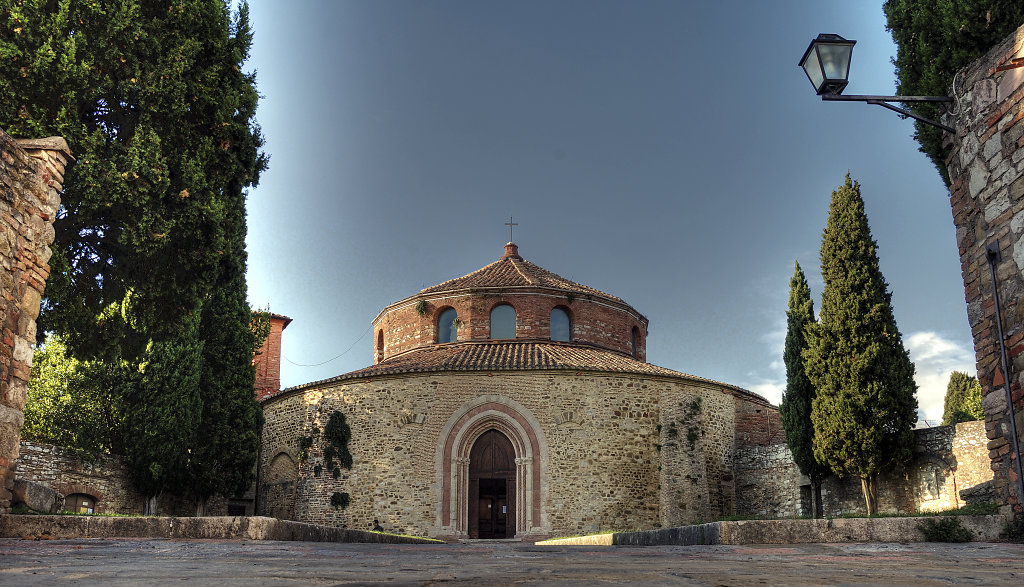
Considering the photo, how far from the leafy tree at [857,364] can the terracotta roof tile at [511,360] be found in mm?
4735

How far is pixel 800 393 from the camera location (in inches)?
820

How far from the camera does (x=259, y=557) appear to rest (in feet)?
15.5

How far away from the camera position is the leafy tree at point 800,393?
20.6 m

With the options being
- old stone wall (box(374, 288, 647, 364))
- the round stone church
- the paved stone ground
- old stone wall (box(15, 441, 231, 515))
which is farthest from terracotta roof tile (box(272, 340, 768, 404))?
the paved stone ground

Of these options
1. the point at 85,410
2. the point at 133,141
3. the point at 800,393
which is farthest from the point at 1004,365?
the point at 85,410

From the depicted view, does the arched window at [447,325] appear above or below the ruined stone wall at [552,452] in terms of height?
above

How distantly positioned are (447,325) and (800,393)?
1189 centimetres

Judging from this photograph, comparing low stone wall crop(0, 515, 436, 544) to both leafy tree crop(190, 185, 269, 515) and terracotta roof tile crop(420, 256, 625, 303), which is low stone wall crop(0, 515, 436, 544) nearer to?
leafy tree crop(190, 185, 269, 515)

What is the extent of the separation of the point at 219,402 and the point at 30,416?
5795 mm

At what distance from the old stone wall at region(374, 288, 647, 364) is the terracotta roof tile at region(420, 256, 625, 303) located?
27 cm

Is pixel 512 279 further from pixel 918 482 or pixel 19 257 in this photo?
pixel 19 257

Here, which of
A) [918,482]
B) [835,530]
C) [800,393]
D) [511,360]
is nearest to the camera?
[835,530]

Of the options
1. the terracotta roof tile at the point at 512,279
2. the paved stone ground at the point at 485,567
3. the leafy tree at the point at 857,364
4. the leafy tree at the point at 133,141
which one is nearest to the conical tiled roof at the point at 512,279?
the terracotta roof tile at the point at 512,279

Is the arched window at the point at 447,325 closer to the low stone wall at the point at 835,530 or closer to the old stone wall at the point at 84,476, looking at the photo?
the old stone wall at the point at 84,476
